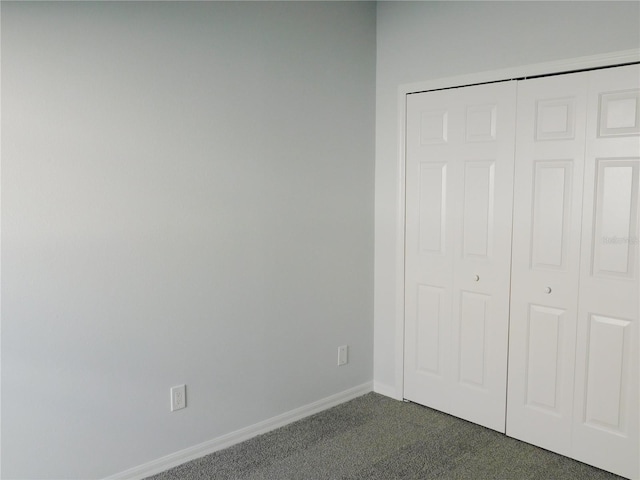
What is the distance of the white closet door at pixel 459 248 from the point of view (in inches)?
121

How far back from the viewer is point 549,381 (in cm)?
294

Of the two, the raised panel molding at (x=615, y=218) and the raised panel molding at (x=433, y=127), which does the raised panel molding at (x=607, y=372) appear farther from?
the raised panel molding at (x=433, y=127)

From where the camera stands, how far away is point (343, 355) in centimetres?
358

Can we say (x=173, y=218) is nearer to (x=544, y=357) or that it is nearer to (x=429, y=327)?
(x=429, y=327)

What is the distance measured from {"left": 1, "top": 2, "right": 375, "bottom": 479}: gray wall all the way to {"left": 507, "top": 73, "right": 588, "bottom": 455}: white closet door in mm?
988

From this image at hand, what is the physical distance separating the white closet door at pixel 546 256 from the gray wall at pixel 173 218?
0.99 meters

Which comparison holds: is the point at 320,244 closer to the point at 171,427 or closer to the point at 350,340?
the point at 350,340

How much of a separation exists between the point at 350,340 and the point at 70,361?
171cm

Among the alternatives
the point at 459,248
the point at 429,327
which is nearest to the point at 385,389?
the point at 429,327

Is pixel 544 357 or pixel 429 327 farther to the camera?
pixel 429 327

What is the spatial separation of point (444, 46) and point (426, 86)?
23 cm

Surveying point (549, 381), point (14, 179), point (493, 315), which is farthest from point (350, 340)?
point (14, 179)

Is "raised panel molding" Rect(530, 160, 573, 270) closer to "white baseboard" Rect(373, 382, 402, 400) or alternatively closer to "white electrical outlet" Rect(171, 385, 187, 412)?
"white baseboard" Rect(373, 382, 402, 400)

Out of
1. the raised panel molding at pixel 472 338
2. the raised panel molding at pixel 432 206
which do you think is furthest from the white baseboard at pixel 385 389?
the raised panel molding at pixel 432 206
